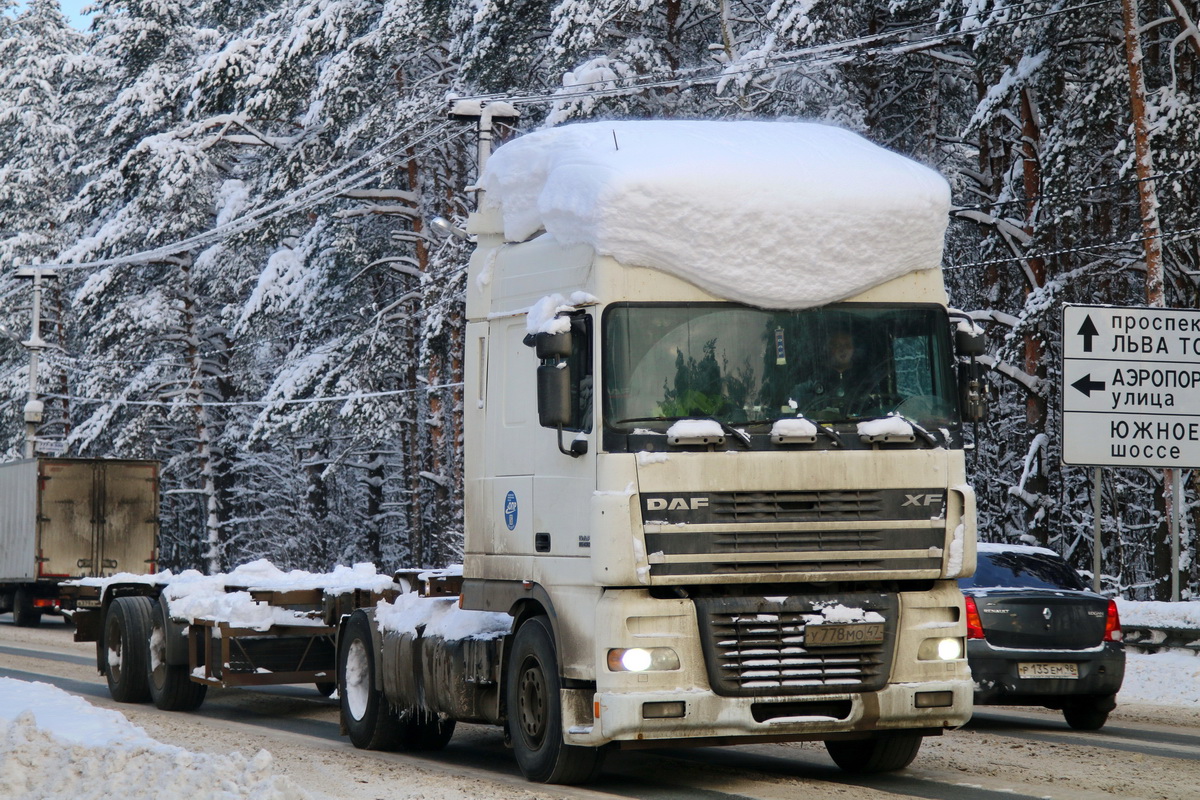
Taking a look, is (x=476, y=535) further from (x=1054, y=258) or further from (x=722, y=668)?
(x=1054, y=258)

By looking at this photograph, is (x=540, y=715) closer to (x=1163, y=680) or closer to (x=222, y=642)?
(x=222, y=642)

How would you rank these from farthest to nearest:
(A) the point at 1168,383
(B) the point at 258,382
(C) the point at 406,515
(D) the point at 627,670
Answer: (B) the point at 258,382
(C) the point at 406,515
(A) the point at 1168,383
(D) the point at 627,670

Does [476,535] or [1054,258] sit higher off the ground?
[1054,258]

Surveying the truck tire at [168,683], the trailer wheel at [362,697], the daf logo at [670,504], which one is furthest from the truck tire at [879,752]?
the truck tire at [168,683]

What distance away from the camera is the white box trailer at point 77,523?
30.1 meters

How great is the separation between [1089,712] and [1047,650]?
0.71m

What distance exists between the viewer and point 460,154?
3838 cm

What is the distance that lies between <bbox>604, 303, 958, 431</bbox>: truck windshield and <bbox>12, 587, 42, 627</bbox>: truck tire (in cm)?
2557

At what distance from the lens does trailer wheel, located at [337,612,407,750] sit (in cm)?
1136

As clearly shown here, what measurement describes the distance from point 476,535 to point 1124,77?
17.4 m

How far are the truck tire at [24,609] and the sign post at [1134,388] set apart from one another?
2205 centimetres

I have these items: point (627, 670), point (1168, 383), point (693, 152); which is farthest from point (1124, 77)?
point (627, 670)

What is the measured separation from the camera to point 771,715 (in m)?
8.61

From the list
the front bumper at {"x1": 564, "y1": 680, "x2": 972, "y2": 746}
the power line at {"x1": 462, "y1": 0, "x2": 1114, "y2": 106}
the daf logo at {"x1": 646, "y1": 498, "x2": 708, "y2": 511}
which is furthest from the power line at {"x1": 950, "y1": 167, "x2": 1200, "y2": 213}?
the daf logo at {"x1": 646, "y1": 498, "x2": 708, "y2": 511}
